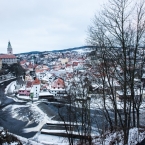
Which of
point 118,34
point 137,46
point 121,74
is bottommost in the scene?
point 121,74

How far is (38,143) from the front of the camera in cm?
979

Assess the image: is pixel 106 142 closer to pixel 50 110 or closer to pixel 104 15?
pixel 104 15

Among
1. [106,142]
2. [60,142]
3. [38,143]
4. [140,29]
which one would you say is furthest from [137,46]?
[38,143]

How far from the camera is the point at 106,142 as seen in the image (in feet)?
15.4

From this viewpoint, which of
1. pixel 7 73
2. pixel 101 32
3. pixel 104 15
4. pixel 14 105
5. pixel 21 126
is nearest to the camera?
pixel 104 15

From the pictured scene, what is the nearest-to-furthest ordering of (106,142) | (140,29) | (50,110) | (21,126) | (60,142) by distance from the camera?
(140,29)
(106,142)
(60,142)
(21,126)
(50,110)

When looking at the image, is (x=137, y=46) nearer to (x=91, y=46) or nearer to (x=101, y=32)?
(x=101, y=32)

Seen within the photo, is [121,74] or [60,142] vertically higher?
[121,74]

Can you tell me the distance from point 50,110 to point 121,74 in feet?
41.9

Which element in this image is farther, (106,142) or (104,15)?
(106,142)

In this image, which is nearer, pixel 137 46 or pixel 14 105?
pixel 137 46

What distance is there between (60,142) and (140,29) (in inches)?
290

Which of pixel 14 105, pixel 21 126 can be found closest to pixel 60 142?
pixel 21 126

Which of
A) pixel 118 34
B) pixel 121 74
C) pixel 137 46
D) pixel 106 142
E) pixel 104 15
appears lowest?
pixel 106 142
